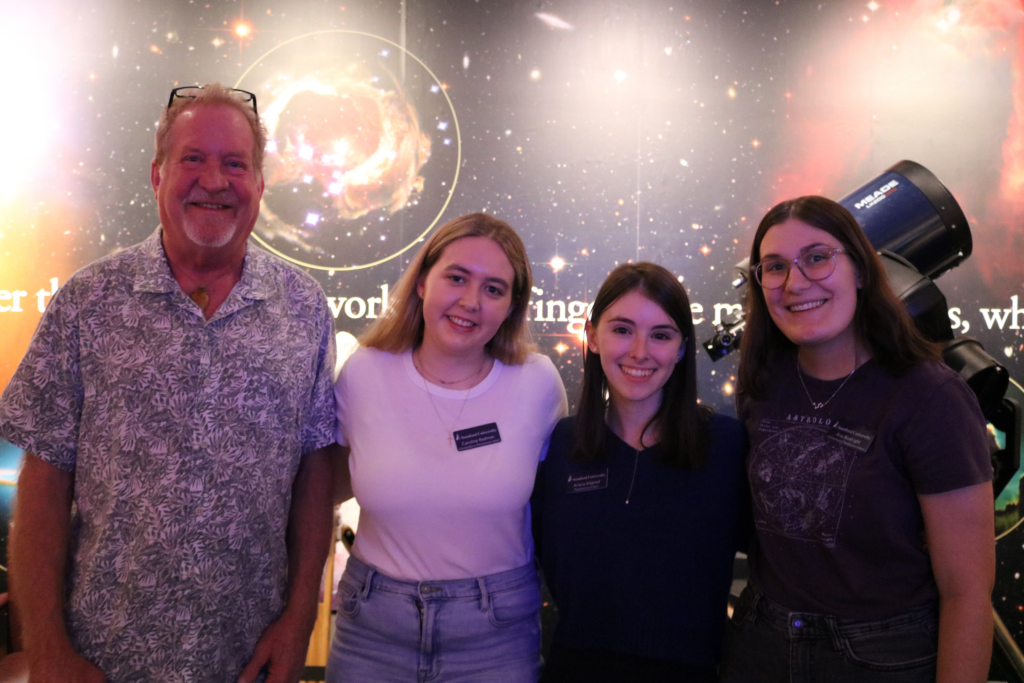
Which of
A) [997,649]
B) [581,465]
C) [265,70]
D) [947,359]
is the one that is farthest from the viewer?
[265,70]

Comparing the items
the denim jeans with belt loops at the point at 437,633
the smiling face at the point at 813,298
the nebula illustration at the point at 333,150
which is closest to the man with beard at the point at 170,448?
the denim jeans with belt loops at the point at 437,633

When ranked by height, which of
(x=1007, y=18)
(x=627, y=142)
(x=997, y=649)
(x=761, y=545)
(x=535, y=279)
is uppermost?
(x=1007, y=18)

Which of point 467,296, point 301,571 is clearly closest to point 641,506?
point 467,296

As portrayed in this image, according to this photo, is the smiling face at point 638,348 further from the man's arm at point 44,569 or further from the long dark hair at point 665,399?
the man's arm at point 44,569

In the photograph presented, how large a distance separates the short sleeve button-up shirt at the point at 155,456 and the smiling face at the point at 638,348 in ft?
2.65

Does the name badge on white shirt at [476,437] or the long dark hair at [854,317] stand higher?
the long dark hair at [854,317]

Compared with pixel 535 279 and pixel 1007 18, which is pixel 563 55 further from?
pixel 1007 18

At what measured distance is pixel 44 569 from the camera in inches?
54.7

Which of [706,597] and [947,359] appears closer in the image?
[706,597]

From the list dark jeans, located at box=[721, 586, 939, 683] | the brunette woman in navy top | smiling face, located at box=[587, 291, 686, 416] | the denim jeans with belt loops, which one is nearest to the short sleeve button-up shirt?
the denim jeans with belt loops

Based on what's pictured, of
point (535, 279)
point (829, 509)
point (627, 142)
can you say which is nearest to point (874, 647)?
point (829, 509)

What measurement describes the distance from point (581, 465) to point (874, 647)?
698mm

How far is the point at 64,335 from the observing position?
1416 mm

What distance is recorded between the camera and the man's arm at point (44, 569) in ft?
4.45
